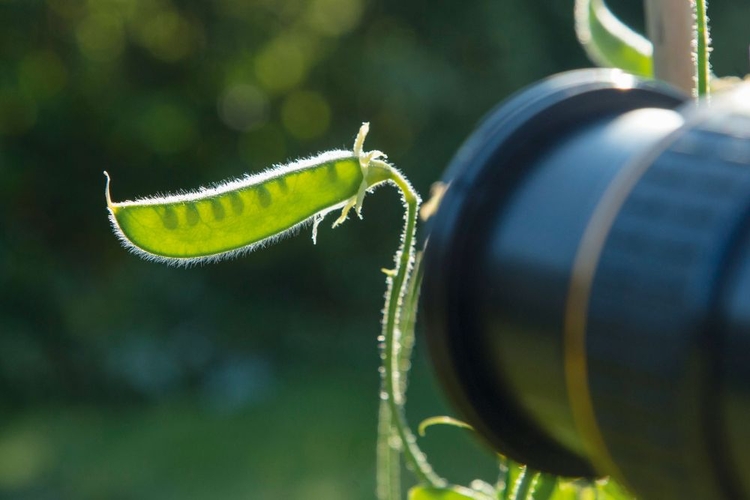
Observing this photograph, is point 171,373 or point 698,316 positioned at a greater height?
point 171,373

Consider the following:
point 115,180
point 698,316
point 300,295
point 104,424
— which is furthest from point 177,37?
point 698,316

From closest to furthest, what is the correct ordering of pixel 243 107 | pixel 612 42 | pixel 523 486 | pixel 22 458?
pixel 523 486 < pixel 612 42 < pixel 22 458 < pixel 243 107

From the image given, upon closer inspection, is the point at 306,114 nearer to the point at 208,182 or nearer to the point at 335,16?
the point at 335,16

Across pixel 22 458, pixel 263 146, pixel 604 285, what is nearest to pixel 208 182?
pixel 263 146

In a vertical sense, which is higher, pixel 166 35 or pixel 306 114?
pixel 166 35

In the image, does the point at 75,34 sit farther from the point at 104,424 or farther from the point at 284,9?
the point at 104,424

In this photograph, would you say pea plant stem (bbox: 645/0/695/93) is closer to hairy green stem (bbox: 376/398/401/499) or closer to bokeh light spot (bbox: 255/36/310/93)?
hairy green stem (bbox: 376/398/401/499)
